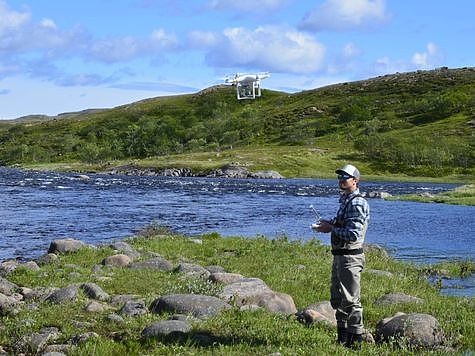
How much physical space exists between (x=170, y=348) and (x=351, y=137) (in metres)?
153

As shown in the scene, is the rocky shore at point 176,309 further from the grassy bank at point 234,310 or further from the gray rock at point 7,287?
the grassy bank at point 234,310

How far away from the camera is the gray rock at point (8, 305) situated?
13.5 meters

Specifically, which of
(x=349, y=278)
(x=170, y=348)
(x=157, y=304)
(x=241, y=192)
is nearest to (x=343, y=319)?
(x=349, y=278)

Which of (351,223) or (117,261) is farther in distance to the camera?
(117,261)

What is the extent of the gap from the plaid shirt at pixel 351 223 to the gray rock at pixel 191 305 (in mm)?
3249

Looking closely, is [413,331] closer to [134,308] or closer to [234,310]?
[234,310]

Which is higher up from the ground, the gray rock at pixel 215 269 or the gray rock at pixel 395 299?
the gray rock at pixel 215 269

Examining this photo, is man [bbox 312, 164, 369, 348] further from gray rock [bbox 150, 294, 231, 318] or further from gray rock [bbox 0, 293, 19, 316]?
gray rock [bbox 0, 293, 19, 316]

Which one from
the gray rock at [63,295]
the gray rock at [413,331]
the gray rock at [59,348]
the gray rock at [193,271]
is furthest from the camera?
the gray rock at [193,271]

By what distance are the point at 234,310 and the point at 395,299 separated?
5105mm

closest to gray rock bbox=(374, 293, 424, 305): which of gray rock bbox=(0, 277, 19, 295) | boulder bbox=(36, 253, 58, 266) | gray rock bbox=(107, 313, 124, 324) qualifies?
gray rock bbox=(107, 313, 124, 324)

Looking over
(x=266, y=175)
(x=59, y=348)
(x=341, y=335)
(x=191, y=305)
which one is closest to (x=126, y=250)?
(x=191, y=305)

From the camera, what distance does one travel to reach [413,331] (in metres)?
12.3

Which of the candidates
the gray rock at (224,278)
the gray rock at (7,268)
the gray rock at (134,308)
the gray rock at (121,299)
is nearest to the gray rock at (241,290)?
the gray rock at (224,278)
